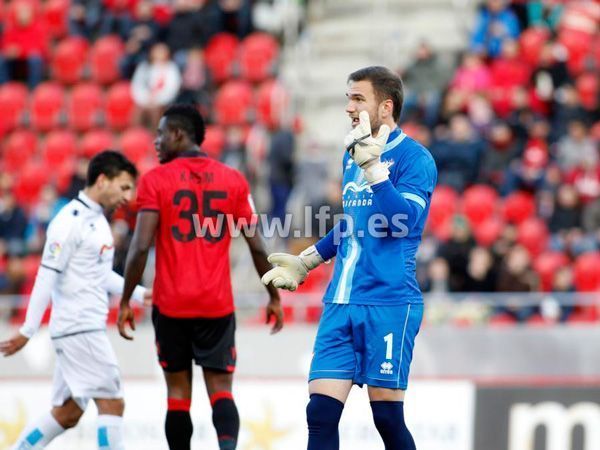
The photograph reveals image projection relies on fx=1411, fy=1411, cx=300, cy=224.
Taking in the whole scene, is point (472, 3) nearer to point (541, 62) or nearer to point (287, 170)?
point (541, 62)

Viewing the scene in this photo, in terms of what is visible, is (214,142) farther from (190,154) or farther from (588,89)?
(190,154)

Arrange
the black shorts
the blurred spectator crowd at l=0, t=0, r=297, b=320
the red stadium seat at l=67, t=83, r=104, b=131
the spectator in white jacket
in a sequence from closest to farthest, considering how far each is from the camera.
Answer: the black shorts, the blurred spectator crowd at l=0, t=0, r=297, b=320, the spectator in white jacket, the red stadium seat at l=67, t=83, r=104, b=131

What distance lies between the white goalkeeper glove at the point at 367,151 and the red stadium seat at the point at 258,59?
42.3 ft

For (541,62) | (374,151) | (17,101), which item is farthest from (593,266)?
(17,101)

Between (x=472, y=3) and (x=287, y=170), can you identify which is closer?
(x=287, y=170)

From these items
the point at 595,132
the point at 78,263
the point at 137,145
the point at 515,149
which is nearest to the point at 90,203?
the point at 78,263

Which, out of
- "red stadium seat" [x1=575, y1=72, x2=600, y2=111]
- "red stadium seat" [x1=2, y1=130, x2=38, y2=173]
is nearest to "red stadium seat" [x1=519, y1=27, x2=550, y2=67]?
"red stadium seat" [x1=575, y1=72, x2=600, y2=111]

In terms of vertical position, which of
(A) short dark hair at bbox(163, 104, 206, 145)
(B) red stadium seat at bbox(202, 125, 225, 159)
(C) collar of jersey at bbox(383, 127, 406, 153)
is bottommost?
(C) collar of jersey at bbox(383, 127, 406, 153)

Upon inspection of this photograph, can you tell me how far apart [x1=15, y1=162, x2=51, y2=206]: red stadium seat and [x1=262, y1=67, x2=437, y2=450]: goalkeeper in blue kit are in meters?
12.7

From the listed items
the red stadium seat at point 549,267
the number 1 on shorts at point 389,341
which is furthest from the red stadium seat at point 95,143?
the number 1 on shorts at point 389,341

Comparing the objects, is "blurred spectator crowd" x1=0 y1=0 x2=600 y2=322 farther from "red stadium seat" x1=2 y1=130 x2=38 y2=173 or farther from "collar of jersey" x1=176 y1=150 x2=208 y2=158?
"collar of jersey" x1=176 y1=150 x2=208 y2=158

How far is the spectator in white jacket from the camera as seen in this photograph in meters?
19.9

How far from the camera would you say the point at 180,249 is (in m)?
9.09

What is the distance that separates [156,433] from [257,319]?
10.4 feet
